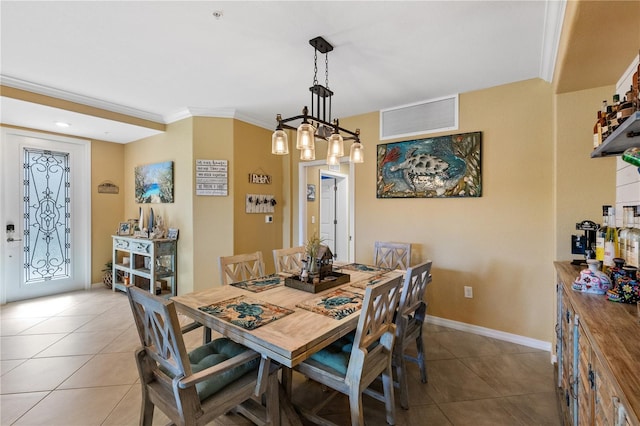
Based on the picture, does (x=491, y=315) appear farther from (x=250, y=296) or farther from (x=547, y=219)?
(x=250, y=296)

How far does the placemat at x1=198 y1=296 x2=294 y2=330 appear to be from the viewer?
151 centimetres

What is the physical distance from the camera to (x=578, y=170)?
2.36 m

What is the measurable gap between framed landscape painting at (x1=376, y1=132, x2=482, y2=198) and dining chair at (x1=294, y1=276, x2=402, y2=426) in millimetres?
1843

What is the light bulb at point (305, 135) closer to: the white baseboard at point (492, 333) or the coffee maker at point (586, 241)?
the coffee maker at point (586, 241)

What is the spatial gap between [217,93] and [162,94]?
633mm

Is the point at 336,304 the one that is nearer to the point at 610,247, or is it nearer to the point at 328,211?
the point at 610,247

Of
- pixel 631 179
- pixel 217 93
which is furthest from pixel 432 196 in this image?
pixel 217 93

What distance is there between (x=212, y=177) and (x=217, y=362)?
2.70 meters

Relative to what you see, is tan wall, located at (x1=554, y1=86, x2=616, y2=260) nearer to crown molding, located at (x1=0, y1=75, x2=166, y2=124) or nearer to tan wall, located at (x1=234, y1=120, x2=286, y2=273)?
tan wall, located at (x1=234, y1=120, x2=286, y2=273)

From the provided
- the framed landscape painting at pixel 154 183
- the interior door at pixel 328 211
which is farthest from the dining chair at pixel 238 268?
the interior door at pixel 328 211

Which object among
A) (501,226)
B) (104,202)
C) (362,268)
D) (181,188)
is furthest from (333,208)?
(104,202)

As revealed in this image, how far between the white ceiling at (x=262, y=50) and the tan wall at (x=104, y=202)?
1252 mm

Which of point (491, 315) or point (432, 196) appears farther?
point (432, 196)

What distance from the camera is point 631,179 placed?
1.89 m
